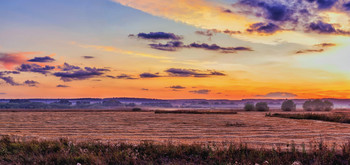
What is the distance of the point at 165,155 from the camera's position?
1399 cm

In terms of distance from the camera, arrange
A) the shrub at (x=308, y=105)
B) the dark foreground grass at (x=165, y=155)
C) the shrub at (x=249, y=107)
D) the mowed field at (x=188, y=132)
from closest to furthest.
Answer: the dark foreground grass at (x=165, y=155), the mowed field at (x=188, y=132), the shrub at (x=249, y=107), the shrub at (x=308, y=105)

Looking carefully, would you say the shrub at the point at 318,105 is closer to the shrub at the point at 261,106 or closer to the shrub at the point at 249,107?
the shrub at the point at 261,106

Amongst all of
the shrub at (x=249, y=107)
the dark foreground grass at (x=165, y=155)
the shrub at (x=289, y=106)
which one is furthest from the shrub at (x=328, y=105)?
the dark foreground grass at (x=165, y=155)

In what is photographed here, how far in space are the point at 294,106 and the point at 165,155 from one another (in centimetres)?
10285

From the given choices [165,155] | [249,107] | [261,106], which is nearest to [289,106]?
[261,106]

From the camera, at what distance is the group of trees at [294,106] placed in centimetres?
9941

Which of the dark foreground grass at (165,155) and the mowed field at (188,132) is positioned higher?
the dark foreground grass at (165,155)

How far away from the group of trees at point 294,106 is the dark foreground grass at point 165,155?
86.8 meters

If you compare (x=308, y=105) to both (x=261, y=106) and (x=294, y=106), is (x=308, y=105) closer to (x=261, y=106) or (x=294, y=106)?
(x=294, y=106)

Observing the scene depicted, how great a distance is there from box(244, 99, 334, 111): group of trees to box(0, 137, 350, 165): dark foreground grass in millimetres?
86762

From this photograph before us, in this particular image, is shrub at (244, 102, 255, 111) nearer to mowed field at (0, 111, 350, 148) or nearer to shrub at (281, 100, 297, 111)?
shrub at (281, 100, 297, 111)

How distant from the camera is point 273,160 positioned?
41.6 feet

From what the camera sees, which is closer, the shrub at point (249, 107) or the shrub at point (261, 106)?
the shrub at point (261, 106)

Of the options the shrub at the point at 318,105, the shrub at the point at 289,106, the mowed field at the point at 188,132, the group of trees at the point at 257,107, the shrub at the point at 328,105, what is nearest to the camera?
the mowed field at the point at 188,132
